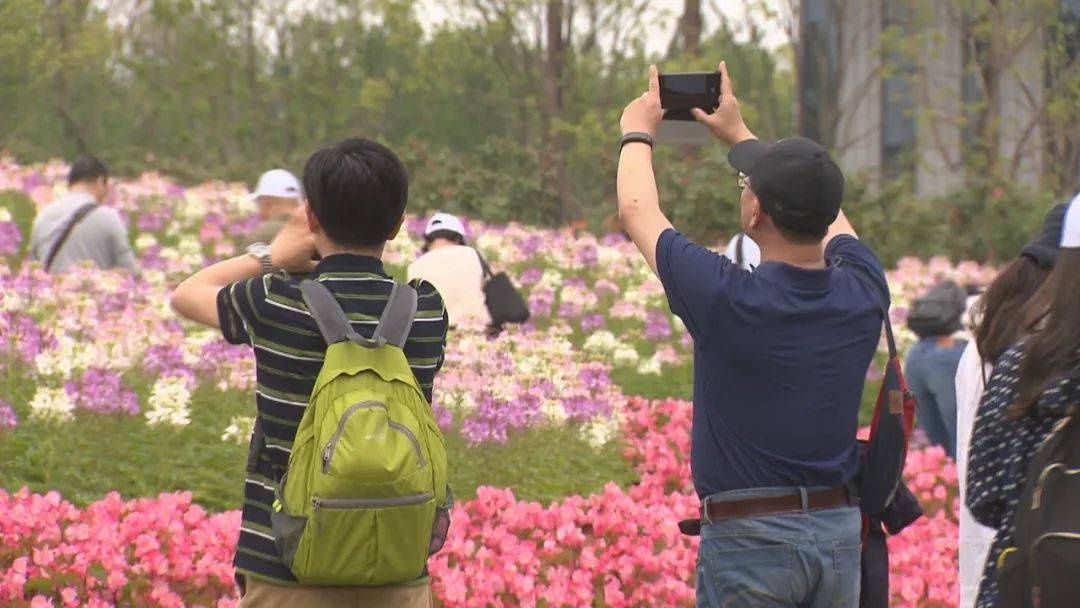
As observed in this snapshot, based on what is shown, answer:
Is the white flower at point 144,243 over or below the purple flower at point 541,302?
over

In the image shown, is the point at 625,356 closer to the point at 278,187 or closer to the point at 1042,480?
the point at 278,187

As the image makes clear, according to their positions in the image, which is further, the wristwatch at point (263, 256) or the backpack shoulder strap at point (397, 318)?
the wristwatch at point (263, 256)

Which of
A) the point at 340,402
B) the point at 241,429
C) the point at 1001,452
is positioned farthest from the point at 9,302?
the point at 1001,452

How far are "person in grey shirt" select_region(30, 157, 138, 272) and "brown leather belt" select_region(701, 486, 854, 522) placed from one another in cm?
768

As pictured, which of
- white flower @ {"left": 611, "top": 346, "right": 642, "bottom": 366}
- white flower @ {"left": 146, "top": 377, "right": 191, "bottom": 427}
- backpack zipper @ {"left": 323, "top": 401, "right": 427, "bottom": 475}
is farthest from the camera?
white flower @ {"left": 611, "top": 346, "right": 642, "bottom": 366}

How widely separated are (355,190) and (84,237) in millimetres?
7752

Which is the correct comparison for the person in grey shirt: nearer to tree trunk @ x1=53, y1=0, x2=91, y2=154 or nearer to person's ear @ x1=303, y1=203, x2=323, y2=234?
person's ear @ x1=303, y1=203, x2=323, y2=234

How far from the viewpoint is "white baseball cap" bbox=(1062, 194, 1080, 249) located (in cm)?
303

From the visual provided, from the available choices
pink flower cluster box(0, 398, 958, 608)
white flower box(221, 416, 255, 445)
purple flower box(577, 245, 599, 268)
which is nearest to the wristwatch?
pink flower cluster box(0, 398, 958, 608)

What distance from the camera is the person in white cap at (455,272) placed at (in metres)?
8.97

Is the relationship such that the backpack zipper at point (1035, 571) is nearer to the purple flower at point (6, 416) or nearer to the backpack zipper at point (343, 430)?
the backpack zipper at point (343, 430)

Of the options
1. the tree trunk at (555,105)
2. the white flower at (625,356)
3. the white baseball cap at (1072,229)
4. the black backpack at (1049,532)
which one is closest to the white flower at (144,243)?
the white flower at (625,356)

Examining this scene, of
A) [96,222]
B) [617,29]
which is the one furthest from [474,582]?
→ [617,29]

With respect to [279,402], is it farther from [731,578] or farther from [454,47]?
[454,47]
